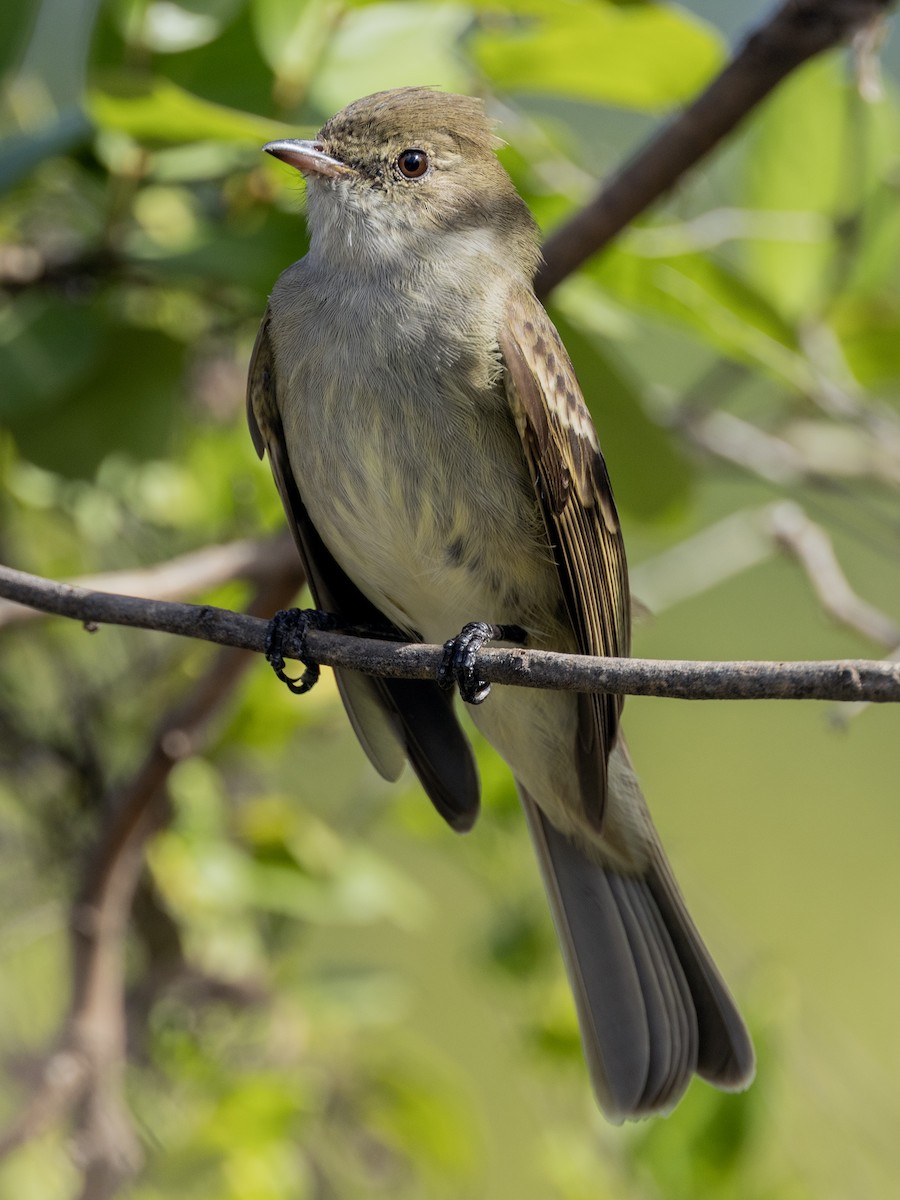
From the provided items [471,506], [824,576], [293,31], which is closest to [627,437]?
[824,576]

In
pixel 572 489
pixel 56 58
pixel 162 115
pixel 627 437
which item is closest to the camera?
pixel 162 115

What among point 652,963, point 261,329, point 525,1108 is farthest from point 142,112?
point 525,1108

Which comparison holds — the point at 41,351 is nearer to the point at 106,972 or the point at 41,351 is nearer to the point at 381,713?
the point at 381,713

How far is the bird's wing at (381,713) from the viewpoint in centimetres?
250

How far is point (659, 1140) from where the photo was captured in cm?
255

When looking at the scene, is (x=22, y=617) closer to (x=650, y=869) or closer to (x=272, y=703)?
(x=272, y=703)

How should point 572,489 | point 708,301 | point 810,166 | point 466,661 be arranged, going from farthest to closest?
point 810,166 → point 708,301 → point 572,489 → point 466,661

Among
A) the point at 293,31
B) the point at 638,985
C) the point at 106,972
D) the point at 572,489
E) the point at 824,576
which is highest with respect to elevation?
the point at 293,31

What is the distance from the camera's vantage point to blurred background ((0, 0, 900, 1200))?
8.27ft

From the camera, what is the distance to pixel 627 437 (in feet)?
9.28

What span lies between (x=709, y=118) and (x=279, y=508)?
1218mm

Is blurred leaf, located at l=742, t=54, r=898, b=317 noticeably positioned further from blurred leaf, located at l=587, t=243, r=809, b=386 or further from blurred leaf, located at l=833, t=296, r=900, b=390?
blurred leaf, located at l=587, t=243, r=809, b=386

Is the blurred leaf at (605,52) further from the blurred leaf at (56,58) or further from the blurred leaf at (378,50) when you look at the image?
the blurred leaf at (56,58)

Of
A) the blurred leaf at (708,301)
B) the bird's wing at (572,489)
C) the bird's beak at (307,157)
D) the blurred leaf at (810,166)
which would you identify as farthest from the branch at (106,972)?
the blurred leaf at (810,166)
